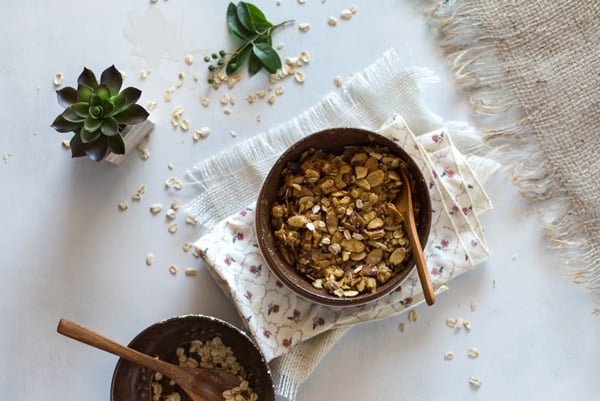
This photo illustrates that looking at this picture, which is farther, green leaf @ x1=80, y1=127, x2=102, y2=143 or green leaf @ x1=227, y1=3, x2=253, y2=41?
green leaf @ x1=227, y1=3, x2=253, y2=41

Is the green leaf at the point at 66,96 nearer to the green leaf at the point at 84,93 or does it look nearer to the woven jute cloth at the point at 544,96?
the green leaf at the point at 84,93

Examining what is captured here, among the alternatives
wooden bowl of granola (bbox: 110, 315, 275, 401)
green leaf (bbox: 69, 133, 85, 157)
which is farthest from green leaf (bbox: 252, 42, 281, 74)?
wooden bowl of granola (bbox: 110, 315, 275, 401)

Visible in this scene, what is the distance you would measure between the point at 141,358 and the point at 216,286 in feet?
0.66

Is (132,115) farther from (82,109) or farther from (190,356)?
(190,356)

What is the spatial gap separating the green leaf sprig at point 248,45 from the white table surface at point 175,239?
24 mm

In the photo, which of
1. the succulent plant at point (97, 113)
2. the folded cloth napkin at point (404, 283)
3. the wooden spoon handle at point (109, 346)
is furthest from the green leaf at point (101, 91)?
the wooden spoon handle at point (109, 346)

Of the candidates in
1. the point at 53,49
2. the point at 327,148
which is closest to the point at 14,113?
the point at 53,49

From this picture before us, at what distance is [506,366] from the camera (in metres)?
1.36

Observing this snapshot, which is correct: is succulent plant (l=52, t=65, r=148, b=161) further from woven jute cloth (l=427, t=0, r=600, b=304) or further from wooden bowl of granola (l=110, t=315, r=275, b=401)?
woven jute cloth (l=427, t=0, r=600, b=304)

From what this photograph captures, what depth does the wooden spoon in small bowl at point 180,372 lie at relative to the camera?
120 cm

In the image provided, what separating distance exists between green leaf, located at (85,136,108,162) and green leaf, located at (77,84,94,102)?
0.07 metres

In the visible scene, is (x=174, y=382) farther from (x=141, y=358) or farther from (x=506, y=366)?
(x=506, y=366)

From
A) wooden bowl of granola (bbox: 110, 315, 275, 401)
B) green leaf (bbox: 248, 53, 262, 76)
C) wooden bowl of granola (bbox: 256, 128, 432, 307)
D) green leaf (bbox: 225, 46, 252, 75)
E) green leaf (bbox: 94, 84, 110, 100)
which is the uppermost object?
green leaf (bbox: 94, 84, 110, 100)

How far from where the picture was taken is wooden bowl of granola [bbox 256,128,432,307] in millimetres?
1231
